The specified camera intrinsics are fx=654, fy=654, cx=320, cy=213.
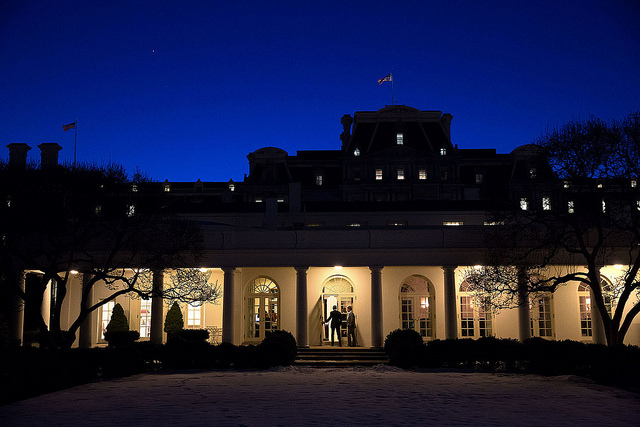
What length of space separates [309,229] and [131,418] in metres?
17.8

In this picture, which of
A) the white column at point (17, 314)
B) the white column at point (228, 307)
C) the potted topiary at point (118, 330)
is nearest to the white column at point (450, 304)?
the white column at point (228, 307)

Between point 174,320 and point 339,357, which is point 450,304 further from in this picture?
point 174,320

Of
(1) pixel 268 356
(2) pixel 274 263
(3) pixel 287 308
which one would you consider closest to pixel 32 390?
(1) pixel 268 356

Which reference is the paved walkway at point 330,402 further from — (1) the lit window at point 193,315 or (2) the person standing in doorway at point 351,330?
(1) the lit window at point 193,315

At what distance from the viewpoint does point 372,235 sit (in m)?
28.7

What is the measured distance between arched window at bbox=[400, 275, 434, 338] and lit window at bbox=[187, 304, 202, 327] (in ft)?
32.1

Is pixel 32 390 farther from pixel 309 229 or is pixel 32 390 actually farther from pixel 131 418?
pixel 309 229

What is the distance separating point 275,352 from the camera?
22.2 metres

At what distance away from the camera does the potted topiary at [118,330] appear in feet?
93.5

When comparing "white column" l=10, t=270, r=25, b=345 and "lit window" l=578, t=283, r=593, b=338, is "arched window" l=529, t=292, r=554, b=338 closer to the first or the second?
"lit window" l=578, t=283, r=593, b=338

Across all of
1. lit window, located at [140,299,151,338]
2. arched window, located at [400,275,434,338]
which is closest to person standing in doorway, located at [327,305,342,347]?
arched window, located at [400,275,434,338]

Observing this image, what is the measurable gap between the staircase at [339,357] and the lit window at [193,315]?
7020 mm

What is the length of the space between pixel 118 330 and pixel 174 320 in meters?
2.54

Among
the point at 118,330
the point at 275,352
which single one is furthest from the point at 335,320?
the point at 118,330
